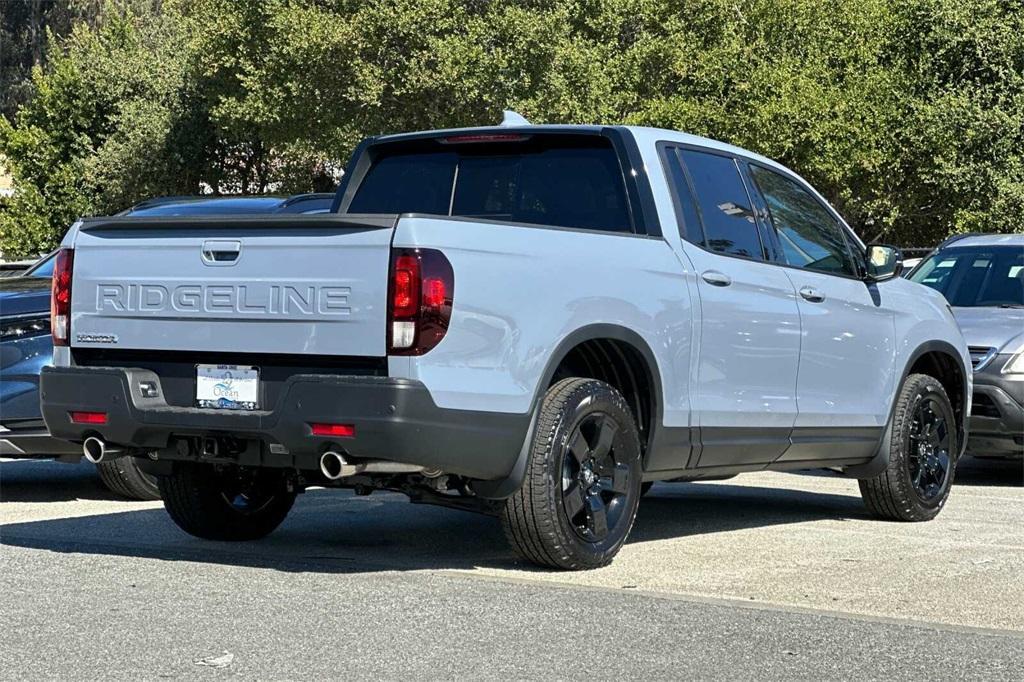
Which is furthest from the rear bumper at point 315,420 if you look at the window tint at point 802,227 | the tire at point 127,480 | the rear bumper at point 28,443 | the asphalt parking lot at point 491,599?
the tire at point 127,480

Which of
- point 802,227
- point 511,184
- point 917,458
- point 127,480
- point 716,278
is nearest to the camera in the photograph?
point 716,278

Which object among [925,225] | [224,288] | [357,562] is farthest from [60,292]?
[925,225]

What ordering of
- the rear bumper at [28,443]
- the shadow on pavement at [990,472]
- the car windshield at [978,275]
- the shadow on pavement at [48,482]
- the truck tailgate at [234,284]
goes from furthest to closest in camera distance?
the car windshield at [978,275] → the shadow on pavement at [990,472] → the shadow on pavement at [48,482] → the rear bumper at [28,443] → the truck tailgate at [234,284]

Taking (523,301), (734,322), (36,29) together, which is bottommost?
(36,29)

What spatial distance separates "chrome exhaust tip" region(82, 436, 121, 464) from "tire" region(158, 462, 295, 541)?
722 mm

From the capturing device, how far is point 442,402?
248 inches

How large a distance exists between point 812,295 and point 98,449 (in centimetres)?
361

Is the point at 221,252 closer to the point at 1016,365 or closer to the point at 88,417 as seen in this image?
the point at 88,417

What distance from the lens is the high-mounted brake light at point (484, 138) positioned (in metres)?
7.90

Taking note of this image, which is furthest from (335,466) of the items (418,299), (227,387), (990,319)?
(990,319)

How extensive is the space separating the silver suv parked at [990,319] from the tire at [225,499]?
17.1ft

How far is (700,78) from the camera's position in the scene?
133 feet

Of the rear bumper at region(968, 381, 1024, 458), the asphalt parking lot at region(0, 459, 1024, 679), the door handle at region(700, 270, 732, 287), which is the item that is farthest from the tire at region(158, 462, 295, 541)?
the rear bumper at region(968, 381, 1024, 458)

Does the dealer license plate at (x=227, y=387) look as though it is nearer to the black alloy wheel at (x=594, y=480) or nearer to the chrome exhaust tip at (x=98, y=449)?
the chrome exhaust tip at (x=98, y=449)
